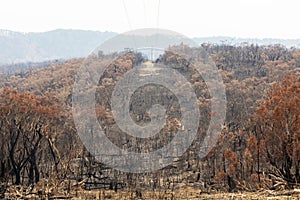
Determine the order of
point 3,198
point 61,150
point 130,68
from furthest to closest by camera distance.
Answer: point 130,68 → point 61,150 → point 3,198

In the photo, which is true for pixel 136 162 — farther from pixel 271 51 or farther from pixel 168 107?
pixel 271 51

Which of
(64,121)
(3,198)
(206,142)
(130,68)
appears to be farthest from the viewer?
(130,68)

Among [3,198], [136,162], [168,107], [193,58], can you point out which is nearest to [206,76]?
[168,107]

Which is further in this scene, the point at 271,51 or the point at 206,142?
the point at 271,51

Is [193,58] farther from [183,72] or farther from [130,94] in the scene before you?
[130,94]

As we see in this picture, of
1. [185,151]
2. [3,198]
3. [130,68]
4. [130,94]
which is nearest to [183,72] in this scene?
[130,68]

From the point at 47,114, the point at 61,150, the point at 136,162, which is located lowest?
the point at 136,162

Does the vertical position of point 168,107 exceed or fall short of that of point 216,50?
it falls short
